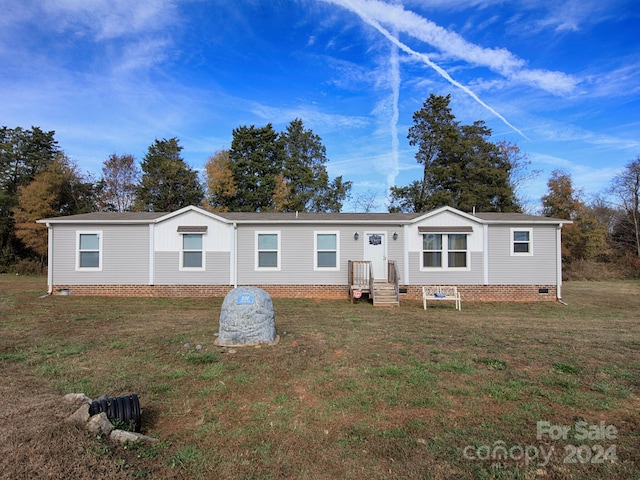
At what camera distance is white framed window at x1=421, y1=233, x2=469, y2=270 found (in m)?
13.2

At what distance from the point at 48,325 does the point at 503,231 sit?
14141mm

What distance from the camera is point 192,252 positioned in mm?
13227

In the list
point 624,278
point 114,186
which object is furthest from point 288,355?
point 114,186

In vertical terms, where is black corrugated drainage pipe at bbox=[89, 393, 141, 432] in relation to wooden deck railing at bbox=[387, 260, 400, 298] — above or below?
below

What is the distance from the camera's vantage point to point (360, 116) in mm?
21641

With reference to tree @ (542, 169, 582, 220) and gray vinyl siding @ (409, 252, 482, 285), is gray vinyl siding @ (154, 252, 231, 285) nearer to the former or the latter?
gray vinyl siding @ (409, 252, 482, 285)

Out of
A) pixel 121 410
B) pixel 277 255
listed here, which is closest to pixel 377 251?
pixel 277 255

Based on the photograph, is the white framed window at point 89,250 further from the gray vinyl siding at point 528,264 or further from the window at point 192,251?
the gray vinyl siding at point 528,264

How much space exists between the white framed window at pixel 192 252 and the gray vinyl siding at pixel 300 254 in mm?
1454

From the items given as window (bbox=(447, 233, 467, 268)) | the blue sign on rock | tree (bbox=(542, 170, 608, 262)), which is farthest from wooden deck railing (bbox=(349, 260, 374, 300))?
tree (bbox=(542, 170, 608, 262))

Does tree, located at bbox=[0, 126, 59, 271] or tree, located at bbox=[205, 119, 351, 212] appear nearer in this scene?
tree, located at bbox=[0, 126, 59, 271]

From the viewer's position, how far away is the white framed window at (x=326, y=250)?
13.3 m

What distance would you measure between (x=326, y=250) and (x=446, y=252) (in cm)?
451

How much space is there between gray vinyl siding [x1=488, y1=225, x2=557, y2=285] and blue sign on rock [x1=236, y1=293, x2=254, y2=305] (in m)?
10.3
